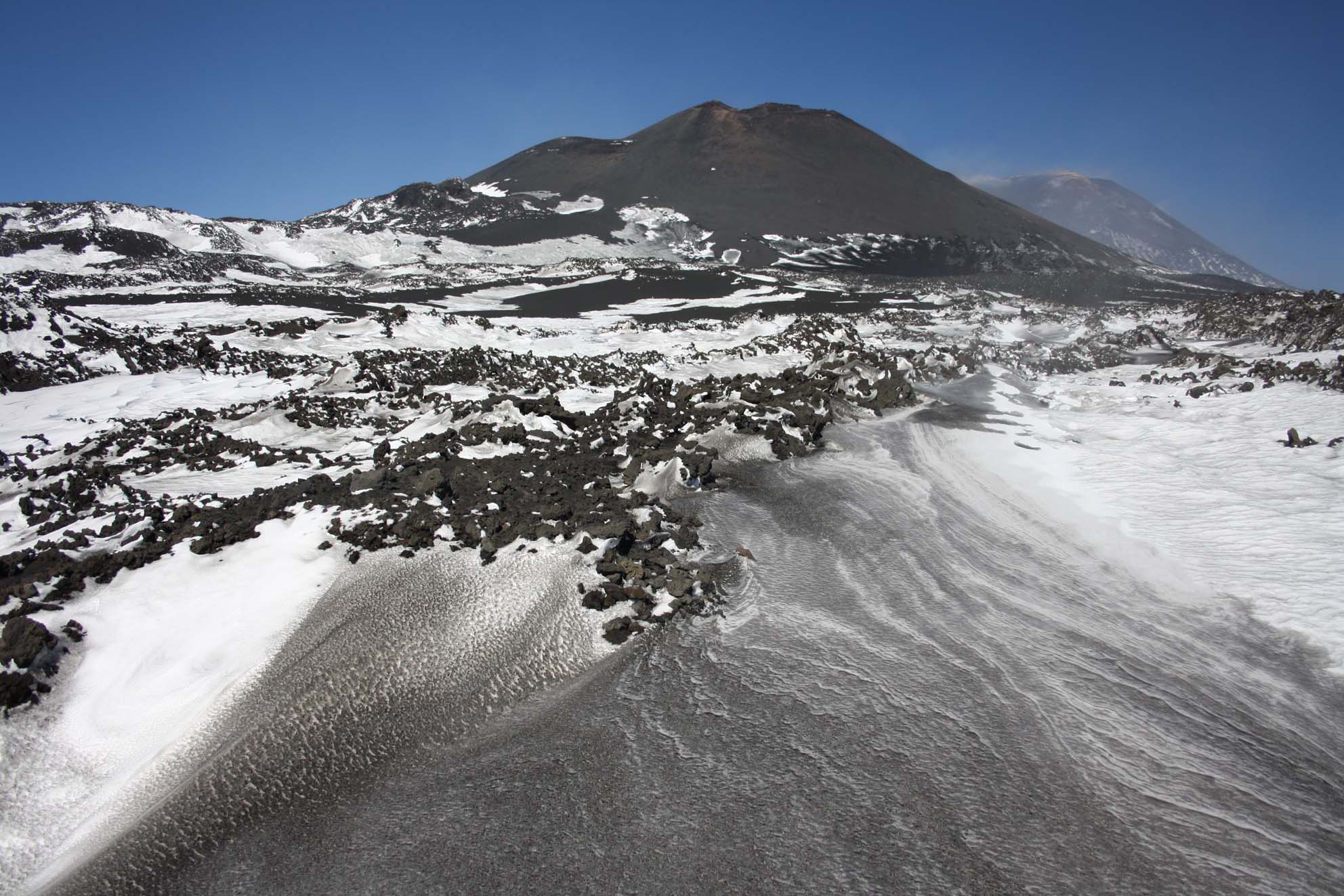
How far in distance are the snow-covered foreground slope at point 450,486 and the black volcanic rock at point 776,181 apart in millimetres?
42660

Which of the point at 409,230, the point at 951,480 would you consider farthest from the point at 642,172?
the point at 951,480

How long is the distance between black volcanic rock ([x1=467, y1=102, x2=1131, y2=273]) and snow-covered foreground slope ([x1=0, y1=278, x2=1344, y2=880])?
4266cm

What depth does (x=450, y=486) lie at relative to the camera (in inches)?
227

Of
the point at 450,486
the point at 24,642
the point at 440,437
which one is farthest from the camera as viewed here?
the point at 440,437

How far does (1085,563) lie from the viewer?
4.91 meters

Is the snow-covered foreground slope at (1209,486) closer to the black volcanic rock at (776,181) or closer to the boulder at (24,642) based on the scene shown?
the boulder at (24,642)

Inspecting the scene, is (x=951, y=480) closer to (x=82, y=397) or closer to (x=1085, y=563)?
(x=1085, y=563)

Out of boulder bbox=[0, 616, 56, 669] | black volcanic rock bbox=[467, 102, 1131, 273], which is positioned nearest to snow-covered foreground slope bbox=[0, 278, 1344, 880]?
boulder bbox=[0, 616, 56, 669]

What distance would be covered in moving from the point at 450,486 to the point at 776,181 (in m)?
71.6

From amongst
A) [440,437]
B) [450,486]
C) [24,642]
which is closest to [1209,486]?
[450,486]

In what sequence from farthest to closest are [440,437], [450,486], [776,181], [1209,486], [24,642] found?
[776,181] < [440,437] < [1209,486] < [450,486] < [24,642]

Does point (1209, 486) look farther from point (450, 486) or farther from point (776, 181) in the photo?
point (776, 181)

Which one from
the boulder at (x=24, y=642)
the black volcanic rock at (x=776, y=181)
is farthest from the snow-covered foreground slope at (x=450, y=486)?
the black volcanic rock at (x=776, y=181)

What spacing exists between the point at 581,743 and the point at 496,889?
78 centimetres
